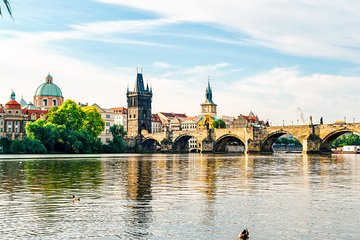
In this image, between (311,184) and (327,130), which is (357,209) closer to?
(311,184)

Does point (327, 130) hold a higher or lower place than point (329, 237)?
higher

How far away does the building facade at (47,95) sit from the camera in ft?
625

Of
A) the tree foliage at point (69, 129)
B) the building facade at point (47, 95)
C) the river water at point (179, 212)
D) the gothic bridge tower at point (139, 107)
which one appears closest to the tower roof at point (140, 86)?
the gothic bridge tower at point (139, 107)

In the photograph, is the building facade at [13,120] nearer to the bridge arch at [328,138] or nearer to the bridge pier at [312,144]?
the bridge pier at [312,144]

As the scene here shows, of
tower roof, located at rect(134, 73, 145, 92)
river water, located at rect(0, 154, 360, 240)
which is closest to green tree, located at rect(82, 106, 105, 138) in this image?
tower roof, located at rect(134, 73, 145, 92)

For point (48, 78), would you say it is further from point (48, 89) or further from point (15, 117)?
point (15, 117)

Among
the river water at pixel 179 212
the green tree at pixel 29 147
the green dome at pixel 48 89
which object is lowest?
the river water at pixel 179 212

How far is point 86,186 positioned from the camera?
28.1 meters

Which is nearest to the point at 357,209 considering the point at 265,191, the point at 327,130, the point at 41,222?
the point at 265,191

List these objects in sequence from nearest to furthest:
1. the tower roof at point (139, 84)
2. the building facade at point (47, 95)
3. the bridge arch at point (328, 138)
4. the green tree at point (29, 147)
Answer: the green tree at point (29, 147)
the bridge arch at point (328, 138)
the tower roof at point (139, 84)
the building facade at point (47, 95)

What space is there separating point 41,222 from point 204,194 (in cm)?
918

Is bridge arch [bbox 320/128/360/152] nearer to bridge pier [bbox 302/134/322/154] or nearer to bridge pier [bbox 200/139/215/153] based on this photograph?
bridge pier [bbox 302/134/322/154]

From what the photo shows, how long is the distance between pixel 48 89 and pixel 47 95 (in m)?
2.57

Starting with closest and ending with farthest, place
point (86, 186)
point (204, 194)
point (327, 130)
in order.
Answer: point (204, 194)
point (86, 186)
point (327, 130)
